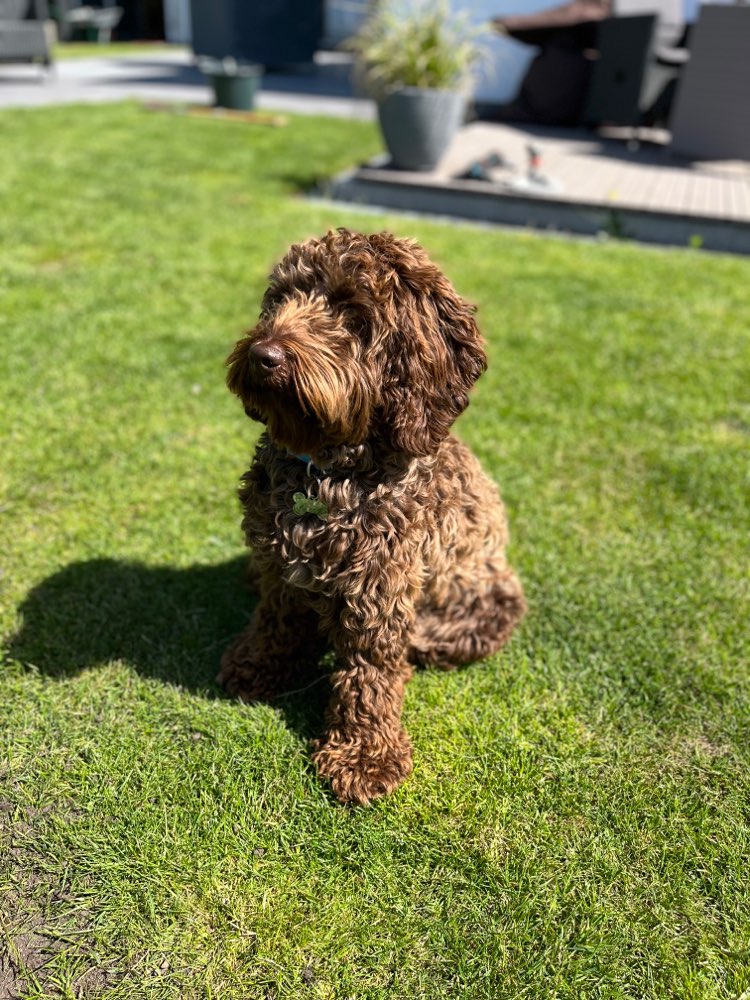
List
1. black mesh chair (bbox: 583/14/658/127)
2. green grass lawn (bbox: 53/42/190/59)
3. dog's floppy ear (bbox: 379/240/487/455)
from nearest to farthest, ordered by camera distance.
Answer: dog's floppy ear (bbox: 379/240/487/455), black mesh chair (bbox: 583/14/658/127), green grass lawn (bbox: 53/42/190/59)

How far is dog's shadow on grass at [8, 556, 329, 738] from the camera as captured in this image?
2.81m

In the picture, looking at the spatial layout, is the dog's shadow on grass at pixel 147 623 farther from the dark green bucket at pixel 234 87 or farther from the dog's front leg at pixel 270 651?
the dark green bucket at pixel 234 87

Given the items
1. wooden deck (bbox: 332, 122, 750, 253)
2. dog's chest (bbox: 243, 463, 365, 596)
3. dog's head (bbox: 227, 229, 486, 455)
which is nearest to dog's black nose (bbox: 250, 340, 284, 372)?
dog's head (bbox: 227, 229, 486, 455)

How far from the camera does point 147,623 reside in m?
3.06

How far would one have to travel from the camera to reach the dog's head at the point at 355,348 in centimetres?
194

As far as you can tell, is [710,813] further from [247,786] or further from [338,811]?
[247,786]

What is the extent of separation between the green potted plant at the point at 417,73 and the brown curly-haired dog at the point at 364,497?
6.66 metres

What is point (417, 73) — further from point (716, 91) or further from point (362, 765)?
point (362, 765)

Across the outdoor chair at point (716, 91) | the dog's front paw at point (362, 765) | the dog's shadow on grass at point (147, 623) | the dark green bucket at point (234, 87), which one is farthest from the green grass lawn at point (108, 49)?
the dog's front paw at point (362, 765)

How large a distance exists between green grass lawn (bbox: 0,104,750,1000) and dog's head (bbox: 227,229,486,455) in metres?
1.20

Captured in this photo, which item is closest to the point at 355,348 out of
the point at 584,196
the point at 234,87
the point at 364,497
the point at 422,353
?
the point at 422,353

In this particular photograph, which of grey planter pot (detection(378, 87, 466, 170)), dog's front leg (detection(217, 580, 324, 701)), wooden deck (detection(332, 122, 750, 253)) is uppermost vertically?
grey planter pot (detection(378, 87, 466, 170))

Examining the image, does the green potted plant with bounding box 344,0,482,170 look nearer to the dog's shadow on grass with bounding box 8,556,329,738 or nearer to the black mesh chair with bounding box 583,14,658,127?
the black mesh chair with bounding box 583,14,658,127

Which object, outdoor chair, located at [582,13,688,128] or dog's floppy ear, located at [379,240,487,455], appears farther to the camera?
outdoor chair, located at [582,13,688,128]
